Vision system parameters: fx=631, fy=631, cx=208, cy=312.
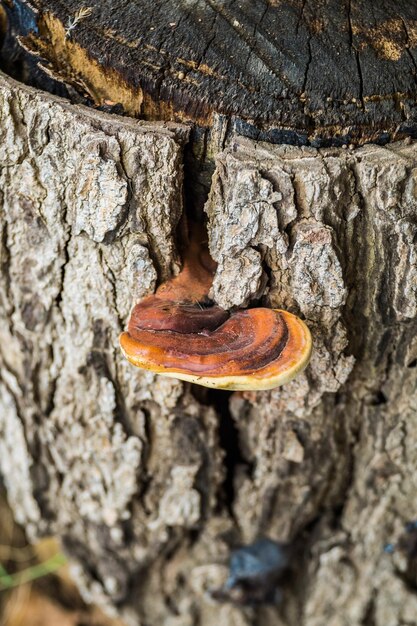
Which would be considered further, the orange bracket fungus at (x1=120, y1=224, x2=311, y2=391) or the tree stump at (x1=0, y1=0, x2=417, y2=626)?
the tree stump at (x1=0, y1=0, x2=417, y2=626)

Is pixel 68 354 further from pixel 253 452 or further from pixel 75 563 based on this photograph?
pixel 75 563

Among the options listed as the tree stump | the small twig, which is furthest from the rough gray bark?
the small twig

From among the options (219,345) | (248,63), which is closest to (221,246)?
(219,345)

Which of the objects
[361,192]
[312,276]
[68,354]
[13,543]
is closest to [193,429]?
[68,354]

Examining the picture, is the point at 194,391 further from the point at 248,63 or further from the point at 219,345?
the point at 248,63

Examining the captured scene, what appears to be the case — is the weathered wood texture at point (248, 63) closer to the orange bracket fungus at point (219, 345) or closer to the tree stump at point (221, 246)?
the tree stump at point (221, 246)

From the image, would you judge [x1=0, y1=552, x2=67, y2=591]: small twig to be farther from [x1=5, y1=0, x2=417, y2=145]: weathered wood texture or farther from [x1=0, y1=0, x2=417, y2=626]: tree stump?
[x1=5, y1=0, x2=417, y2=145]: weathered wood texture
